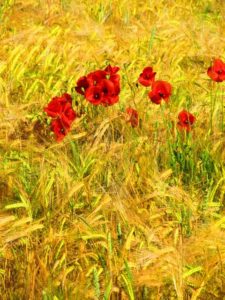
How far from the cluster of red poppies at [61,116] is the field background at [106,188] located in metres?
0.04

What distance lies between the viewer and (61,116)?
2.20 m

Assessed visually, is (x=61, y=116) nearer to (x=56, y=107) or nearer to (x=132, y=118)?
(x=56, y=107)

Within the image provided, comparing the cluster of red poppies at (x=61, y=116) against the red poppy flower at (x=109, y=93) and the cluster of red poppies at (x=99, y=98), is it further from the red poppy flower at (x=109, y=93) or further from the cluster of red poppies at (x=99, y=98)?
the red poppy flower at (x=109, y=93)

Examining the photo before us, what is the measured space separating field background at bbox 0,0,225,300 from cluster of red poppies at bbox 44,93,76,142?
44 mm

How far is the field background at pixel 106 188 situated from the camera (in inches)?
71.0

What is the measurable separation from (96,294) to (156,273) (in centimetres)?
20

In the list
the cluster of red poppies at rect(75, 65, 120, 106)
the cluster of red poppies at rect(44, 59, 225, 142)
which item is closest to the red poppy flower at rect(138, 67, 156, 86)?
the cluster of red poppies at rect(44, 59, 225, 142)


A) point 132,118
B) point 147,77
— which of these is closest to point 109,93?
point 132,118

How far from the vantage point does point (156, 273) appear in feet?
5.91

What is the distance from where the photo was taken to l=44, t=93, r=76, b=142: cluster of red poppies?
86.1 inches

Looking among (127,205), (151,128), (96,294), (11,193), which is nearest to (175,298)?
(96,294)

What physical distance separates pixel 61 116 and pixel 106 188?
0.29 meters

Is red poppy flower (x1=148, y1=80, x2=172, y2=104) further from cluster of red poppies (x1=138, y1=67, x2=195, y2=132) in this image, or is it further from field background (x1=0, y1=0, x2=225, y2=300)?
field background (x1=0, y1=0, x2=225, y2=300)

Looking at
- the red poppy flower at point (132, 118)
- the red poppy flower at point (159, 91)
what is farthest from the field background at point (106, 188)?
the red poppy flower at point (159, 91)
